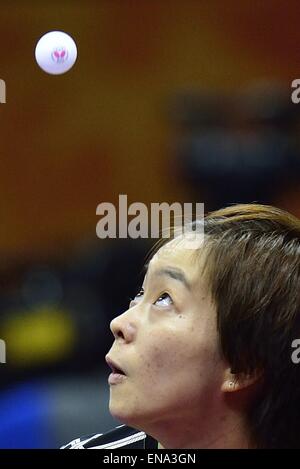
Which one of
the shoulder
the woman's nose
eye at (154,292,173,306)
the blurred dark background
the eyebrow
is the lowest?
the shoulder

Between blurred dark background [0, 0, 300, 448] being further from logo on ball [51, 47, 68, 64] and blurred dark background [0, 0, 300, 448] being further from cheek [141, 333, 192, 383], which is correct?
cheek [141, 333, 192, 383]

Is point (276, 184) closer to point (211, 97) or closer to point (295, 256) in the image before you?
point (211, 97)

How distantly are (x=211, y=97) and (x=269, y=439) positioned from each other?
1353mm

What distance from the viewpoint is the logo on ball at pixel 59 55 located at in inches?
62.5

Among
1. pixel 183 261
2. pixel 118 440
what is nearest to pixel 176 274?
pixel 183 261

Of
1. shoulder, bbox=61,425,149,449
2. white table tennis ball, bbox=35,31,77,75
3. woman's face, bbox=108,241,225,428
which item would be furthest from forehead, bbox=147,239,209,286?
white table tennis ball, bbox=35,31,77,75

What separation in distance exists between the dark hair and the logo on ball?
830mm

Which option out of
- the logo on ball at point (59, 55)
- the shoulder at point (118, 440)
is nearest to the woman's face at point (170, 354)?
the shoulder at point (118, 440)

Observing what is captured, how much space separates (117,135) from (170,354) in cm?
127

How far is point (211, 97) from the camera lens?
2.08m

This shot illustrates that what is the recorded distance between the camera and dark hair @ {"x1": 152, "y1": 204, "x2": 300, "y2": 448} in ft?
2.82

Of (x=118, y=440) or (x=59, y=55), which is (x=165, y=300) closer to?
(x=118, y=440)

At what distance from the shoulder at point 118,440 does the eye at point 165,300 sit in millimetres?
223
